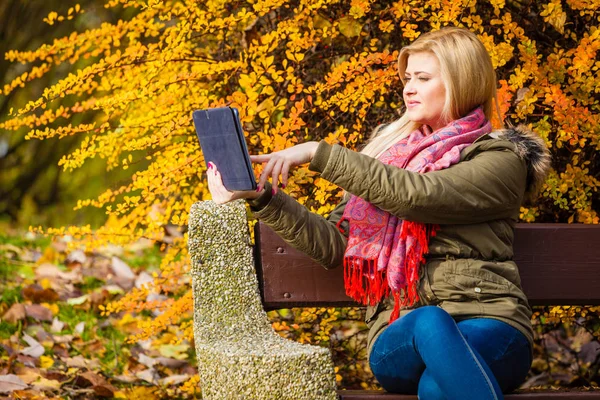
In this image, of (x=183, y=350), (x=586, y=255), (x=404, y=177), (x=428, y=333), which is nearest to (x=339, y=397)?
(x=428, y=333)

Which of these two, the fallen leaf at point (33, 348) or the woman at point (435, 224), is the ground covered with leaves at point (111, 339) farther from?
the woman at point (435, 224)

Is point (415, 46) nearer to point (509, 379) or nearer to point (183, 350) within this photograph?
point (509, 379)

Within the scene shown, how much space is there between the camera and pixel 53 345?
4250mm

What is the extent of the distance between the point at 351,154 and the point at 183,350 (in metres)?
2.38

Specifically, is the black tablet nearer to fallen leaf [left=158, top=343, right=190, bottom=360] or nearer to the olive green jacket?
the olive green jacket

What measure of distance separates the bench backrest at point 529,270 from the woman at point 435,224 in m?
0.14

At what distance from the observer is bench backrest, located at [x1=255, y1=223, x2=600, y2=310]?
8.89 feet

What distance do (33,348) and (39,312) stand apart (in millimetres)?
496

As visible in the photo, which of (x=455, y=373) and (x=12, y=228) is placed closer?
(x=455, y=373)

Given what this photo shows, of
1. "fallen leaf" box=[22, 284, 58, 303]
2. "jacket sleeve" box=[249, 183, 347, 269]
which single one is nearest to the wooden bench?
"jacket sleeve" box=[249, 183, 347, 269]

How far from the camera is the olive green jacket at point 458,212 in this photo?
7.29ft

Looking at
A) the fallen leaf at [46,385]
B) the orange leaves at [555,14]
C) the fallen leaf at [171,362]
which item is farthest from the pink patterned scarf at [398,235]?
the fallen leaf at [171,362]

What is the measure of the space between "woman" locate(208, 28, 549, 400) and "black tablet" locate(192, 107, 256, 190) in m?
0.04

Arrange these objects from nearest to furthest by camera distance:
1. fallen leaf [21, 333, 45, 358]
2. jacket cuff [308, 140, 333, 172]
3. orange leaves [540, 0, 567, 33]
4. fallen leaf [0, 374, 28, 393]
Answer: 1. jacket cuff [308, 140, 333, 172]
2. orange leaves [540, 0, 567, 33]
3. fallen leaf [0, 374, 28, 393]
4. fallen leaf [21, 333, 45, 358]
